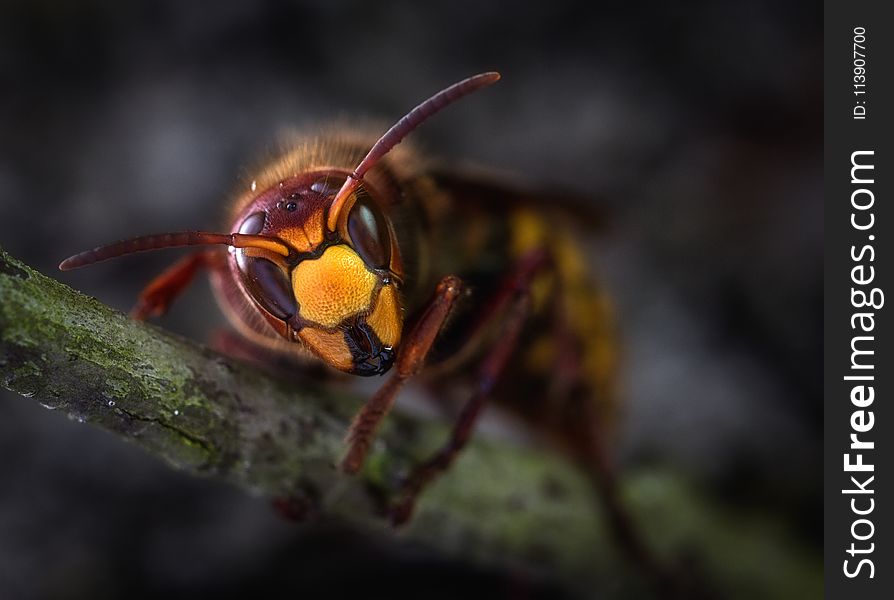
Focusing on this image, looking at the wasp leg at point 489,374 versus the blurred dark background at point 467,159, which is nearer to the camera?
the wasp leg at point 489,374

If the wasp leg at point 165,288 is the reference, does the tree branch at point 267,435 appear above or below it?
below

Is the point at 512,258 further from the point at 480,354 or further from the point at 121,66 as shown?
the point at 121,66

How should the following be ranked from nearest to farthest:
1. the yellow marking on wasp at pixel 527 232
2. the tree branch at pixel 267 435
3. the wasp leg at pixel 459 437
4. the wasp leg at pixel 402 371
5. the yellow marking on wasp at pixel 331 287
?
the tree branch at pixel 267 435 → the yellow marking on wasp at pixel 331 287 → the wasp leg at pixel 402 371 → the wasp leg at pixel 459 437 → the yellow marking on wasp at pixel 527 232

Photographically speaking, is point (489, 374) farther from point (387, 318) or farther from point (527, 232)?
point (527, 232)

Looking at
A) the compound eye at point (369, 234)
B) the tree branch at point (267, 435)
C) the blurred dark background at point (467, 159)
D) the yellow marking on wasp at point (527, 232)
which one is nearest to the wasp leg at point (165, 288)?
the tree branch at point (267, 435)

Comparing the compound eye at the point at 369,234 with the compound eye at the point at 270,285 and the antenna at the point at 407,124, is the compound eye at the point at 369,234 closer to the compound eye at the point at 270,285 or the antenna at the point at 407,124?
the antenna at the point at 407,124

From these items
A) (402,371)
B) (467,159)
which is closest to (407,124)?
(402,371)

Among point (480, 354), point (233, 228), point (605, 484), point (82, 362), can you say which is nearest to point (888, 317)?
point (605, 484)
